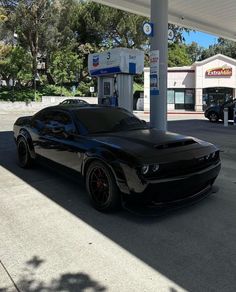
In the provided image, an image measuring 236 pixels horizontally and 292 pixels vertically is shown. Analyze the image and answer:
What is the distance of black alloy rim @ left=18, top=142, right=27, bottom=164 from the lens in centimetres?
778

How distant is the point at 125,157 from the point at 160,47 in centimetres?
614

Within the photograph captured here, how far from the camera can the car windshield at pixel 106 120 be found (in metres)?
6.12

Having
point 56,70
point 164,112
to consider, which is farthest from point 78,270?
point 56,70

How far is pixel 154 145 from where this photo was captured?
5.20m

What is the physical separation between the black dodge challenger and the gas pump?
17.3 ft

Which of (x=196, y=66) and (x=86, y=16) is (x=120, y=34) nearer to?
(x=86, y=16)

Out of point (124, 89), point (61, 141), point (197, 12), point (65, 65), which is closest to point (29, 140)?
point (61, 141)

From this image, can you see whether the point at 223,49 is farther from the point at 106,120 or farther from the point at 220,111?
the point at 106,120

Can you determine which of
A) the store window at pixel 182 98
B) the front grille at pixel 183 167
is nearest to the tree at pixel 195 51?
the store window at pixel 182 98

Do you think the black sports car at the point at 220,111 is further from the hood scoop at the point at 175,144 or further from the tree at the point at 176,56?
the tree at the point at 176,56

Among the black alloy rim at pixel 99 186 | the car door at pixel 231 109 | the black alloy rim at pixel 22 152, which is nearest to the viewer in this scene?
the black alloy rim at pixel 99 186

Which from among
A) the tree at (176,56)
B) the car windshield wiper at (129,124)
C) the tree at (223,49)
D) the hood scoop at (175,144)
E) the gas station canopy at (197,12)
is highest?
the tree at (223,49)

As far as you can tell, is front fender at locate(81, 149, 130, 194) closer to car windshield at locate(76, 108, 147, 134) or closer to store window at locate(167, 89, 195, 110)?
car windshield at locate(76, 108, 147, 134)

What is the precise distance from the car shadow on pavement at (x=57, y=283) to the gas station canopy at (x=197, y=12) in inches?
480
